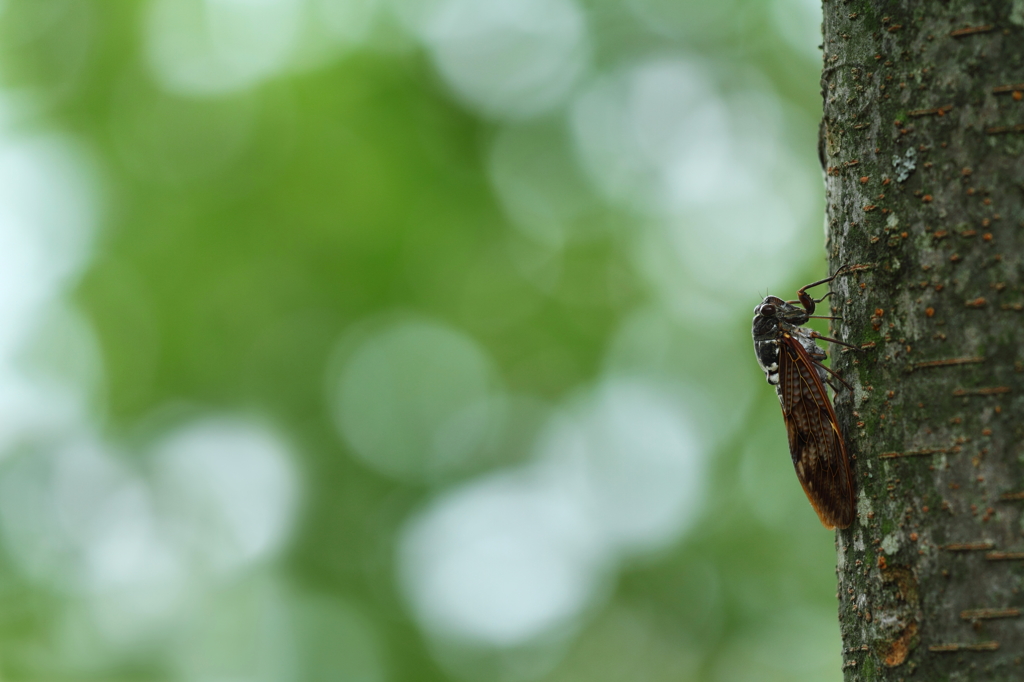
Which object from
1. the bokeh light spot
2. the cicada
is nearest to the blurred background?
the bokeh light spot

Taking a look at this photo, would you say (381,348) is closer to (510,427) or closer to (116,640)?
(510,427)

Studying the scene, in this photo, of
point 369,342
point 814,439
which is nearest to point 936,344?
point 814,439

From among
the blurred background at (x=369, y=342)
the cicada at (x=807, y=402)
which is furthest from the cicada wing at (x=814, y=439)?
the blurred background at (x=369, y=342)

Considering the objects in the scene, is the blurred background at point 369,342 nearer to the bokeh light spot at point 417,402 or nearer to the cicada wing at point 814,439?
the bokeh light spot at point 417,402

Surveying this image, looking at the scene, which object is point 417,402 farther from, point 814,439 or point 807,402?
point 814,439

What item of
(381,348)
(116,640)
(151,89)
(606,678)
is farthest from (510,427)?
(151,89)

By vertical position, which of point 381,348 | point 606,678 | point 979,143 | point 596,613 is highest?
point 381,348

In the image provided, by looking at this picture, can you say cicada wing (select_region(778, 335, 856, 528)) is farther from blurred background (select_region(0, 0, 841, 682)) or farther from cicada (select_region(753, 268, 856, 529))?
blurred background (select_region(0, 0, 841, 682))
